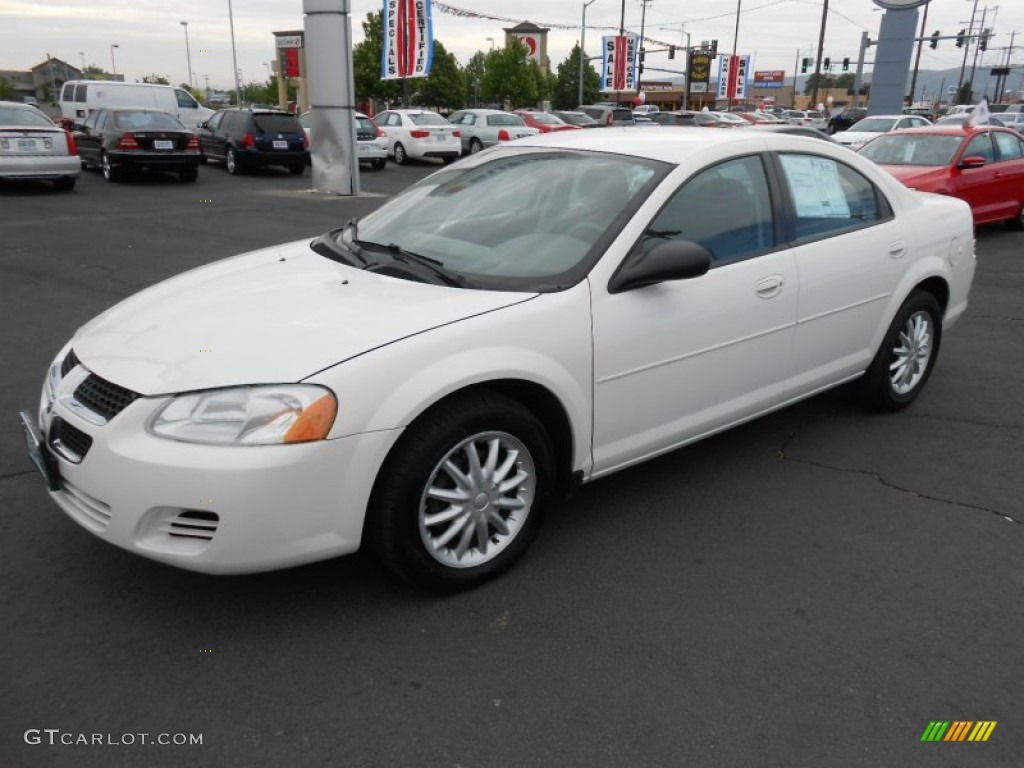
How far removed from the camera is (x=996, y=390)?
17.3 feet

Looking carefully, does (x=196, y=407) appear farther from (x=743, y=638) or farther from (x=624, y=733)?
(x=743, y=638)

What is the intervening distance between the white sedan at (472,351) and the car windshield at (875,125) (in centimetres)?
1910

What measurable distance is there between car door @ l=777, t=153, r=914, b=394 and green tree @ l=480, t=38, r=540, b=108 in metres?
57.5

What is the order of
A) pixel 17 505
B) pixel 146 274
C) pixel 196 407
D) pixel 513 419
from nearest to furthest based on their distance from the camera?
1. pixel 196 407
2. pixel 513 419
3. pixel 17 505
4. pixel 146 274

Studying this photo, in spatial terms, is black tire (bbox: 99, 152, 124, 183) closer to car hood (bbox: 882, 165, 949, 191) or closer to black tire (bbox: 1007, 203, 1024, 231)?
car hood (bbox: 882, 165, 949, 191)

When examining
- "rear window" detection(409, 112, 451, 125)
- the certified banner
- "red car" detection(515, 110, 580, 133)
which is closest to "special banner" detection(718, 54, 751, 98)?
"red car" detection(515, 110, 580, 133)

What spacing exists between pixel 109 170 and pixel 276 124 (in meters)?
4.15

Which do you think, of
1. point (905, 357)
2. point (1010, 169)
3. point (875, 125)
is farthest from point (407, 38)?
point (905, 357)

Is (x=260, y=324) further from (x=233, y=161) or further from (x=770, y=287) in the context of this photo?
(x=233, y=161)

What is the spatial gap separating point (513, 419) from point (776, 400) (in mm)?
1619

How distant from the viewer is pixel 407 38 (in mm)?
25938

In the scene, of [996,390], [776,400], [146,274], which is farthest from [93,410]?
[146,274]

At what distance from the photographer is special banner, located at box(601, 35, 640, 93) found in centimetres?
4497

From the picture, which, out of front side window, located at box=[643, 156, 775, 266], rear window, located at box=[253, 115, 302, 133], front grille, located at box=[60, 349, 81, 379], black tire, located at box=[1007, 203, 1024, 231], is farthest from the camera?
rear window, located at box=[253, 115, 302, 133]
